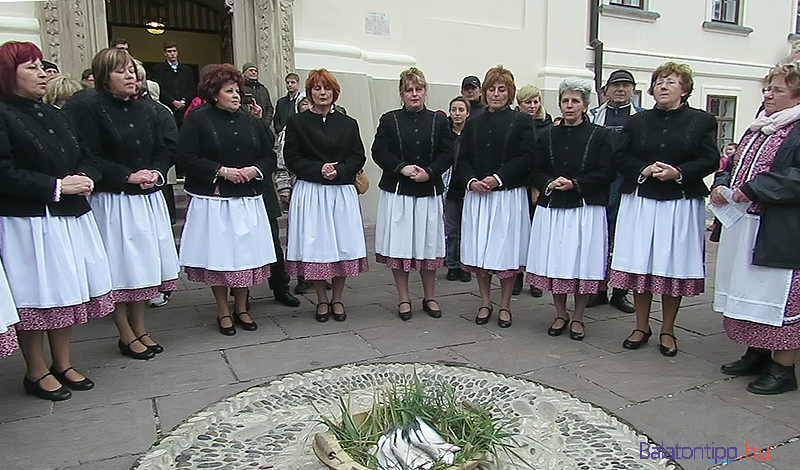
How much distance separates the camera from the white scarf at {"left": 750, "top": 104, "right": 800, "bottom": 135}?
3488 mm

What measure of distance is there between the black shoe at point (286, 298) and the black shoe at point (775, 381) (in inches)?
136

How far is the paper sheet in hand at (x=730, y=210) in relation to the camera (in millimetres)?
3674

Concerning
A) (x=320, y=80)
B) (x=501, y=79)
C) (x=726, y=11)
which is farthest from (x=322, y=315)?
(x=726, y=11)

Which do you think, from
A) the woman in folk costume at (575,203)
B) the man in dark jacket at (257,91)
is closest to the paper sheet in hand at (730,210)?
the woman in folk costume at (575,203)

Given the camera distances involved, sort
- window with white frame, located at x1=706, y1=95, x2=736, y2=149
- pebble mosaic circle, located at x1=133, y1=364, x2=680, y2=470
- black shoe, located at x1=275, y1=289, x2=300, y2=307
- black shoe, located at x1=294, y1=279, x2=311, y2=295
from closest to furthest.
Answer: pebble mosaic circle, located at x1=133, y1=364, x2=680, y2=470, black shoe, located at x1=275, y1=289, x2=300, y2=307, black shoe, located at x1=294, y1=279, x2=311, y2=295, window with white frame, located at x1=706, y1=95, x2=736, y2=149

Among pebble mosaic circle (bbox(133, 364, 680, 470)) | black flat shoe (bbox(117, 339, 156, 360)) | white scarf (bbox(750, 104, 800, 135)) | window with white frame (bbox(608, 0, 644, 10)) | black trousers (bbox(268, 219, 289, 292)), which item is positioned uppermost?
window with white frame (bbox(608, 0, 644, 10))

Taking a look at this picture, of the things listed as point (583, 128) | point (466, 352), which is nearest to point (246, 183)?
point (466, 352)

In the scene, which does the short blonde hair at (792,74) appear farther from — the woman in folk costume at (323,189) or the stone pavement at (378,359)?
the woman in folk costume at (323,189)

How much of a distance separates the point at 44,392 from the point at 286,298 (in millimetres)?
2195

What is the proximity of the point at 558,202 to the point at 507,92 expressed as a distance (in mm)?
943

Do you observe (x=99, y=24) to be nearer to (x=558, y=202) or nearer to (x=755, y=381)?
(x=558, y=202)

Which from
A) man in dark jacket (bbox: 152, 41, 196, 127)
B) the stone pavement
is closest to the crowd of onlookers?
the stone pavement

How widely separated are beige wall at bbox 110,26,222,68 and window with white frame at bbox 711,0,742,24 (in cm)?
1042

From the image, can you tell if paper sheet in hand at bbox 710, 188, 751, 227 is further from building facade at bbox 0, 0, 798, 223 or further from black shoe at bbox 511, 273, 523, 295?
building facade at bbox 0, 0, 798, 223
